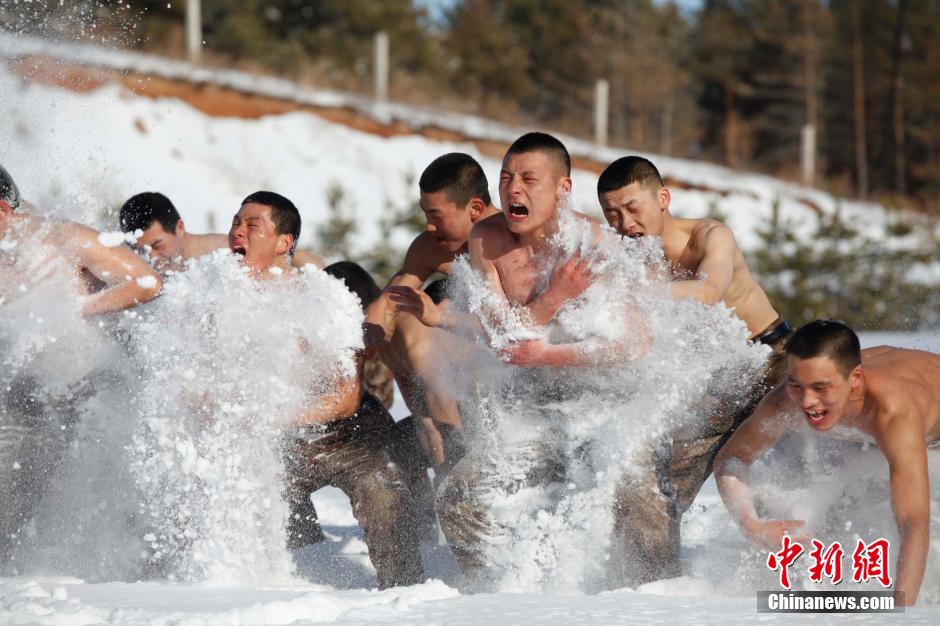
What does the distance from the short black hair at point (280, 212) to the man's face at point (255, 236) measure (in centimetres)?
2

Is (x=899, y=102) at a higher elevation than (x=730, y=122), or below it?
higher

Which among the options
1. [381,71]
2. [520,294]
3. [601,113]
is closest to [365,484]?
[520,294]

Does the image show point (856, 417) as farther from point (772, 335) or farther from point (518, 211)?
point (518, 211)

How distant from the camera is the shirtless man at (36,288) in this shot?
445cm

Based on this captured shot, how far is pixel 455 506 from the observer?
13.3 feet

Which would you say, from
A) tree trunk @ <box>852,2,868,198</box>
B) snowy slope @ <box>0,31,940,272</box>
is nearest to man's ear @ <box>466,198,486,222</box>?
snowy slope @ <box>0,31,940,272</box>

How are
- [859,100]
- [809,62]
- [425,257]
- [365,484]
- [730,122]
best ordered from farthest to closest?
1. [730,122]
2. [859,100]
3. [809,62]
4. [425,257]
5. [365,484]

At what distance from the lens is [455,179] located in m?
4.75

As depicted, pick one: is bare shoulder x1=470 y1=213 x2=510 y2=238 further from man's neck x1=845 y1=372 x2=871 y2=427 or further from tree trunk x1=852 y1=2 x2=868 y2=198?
tree trunk x1=852 y1=2 x2=868 y2=198

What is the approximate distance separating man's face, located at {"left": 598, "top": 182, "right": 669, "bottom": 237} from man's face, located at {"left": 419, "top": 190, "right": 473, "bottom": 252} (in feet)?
2.06

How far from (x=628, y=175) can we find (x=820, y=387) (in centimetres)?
127

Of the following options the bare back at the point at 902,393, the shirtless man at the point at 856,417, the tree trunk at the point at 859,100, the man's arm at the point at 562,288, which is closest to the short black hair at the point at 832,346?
the shirtless man at the point at 856,417

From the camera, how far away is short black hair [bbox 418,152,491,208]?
4742mm

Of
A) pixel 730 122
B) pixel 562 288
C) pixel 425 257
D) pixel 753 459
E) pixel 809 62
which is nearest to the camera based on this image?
pixel 753 459
